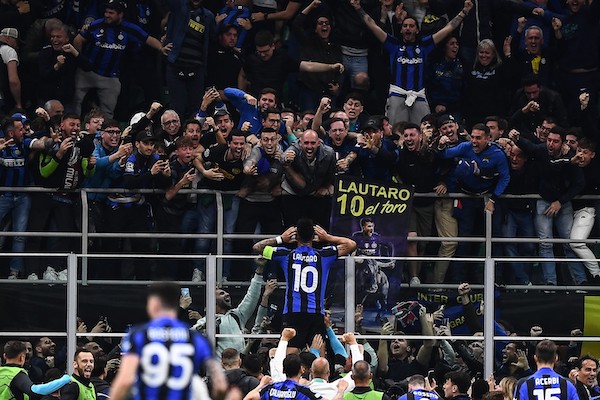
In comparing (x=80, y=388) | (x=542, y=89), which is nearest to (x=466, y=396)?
(x=80, y=388)

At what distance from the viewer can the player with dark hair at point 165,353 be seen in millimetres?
13922

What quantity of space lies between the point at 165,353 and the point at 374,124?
8818 mm

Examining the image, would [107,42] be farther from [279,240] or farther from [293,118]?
[279,240]

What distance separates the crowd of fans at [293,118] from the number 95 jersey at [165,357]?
23.2 ft

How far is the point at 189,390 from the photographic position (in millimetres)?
14141

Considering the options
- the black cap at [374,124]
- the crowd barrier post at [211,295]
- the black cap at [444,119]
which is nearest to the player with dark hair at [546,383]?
the crowd barrier post at [211,295]

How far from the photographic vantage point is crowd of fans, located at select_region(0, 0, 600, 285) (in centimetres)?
2195

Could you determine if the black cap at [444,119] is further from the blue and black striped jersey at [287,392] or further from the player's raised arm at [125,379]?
the player's raised arm at [125,379]

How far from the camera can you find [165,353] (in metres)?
14.0

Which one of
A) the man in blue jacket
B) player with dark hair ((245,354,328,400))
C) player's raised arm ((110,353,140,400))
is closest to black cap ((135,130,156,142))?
the man in blue jacket

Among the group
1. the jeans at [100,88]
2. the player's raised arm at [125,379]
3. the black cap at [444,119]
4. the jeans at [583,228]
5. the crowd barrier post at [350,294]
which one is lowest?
the player's raised arm at [125,379]

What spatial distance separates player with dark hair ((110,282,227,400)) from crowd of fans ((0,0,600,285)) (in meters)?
7.07

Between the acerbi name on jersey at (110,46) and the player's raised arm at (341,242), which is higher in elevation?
the acerbi name on jersey at (110,46)

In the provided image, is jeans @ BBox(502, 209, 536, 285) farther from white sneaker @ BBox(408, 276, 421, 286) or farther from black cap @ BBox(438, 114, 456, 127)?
white sneaker @ BBox(408, 276, 421, 286)
